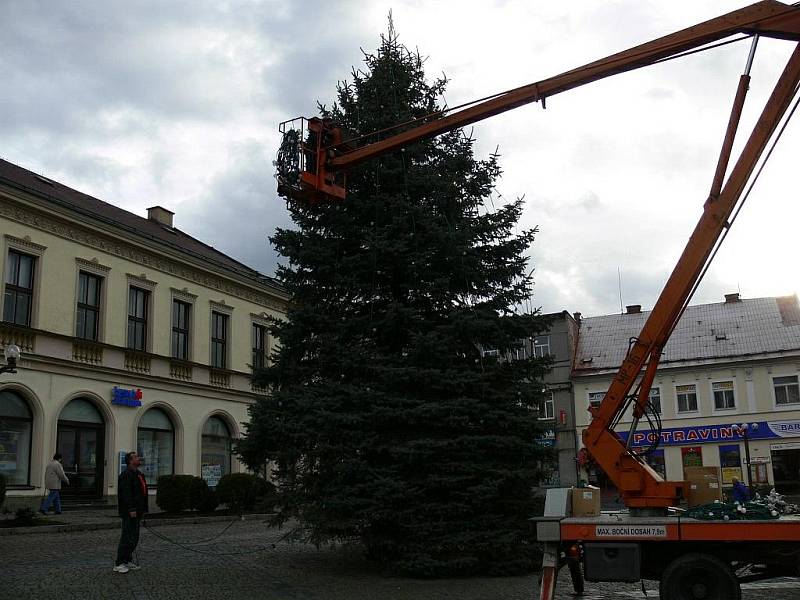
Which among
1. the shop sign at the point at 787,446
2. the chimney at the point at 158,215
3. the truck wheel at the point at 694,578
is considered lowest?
the truck wheel at the point at 694,578

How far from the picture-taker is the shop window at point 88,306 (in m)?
28.7

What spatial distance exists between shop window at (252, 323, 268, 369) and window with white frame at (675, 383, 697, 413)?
73.5 feet

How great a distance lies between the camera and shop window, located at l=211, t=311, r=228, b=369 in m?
35.8

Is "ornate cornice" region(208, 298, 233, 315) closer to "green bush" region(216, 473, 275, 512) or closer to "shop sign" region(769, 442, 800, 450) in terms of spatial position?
"green bush" region(216, 473, 275, 512)

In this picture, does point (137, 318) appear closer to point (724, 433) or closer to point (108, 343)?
point (108, 343)

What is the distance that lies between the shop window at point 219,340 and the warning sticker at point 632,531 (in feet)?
92.0

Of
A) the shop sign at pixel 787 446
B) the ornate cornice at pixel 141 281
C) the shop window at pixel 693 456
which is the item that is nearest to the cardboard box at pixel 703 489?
the ornate cornice at pixel 141 281

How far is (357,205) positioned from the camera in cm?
1419

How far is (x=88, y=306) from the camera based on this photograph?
29.0 meters

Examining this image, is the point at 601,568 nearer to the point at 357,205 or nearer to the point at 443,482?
the point at 443,482

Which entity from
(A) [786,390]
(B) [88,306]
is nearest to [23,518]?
(B) [88,306]

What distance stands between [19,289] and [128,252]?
17.4 feet

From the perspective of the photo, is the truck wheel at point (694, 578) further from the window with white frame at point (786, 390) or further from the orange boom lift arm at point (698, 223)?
the window with white frame at point (786, 390)

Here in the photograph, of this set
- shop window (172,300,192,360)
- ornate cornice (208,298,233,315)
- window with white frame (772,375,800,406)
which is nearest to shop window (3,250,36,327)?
shop window (172,300,192,360)
